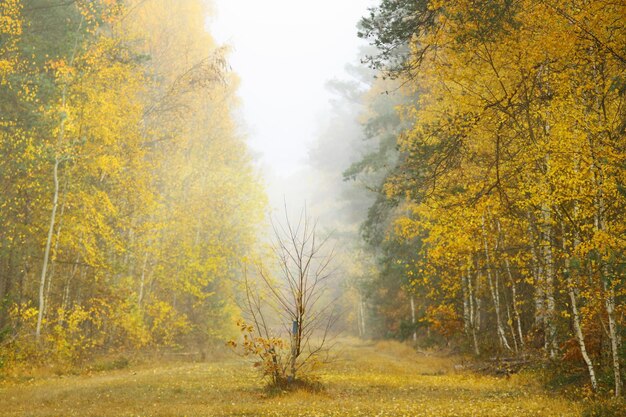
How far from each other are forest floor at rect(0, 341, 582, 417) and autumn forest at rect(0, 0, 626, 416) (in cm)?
10

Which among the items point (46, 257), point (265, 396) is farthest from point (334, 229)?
point (46, 257)

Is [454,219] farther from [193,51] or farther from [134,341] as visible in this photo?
[193,51]

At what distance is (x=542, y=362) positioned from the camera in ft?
45.6

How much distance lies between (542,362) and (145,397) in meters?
9.92

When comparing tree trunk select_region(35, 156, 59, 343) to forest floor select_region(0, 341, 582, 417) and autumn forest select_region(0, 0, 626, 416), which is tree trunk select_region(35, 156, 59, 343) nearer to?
autumn forest select_region(0, 0, 626, 416)

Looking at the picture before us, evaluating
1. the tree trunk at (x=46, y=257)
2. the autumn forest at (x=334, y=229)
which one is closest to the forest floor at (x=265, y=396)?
the autumn forest at (x=334, y=229)

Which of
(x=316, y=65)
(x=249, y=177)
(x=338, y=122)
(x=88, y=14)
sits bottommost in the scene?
(x=249, y=177)

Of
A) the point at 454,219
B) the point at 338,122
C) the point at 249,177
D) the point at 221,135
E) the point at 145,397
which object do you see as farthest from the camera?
the point at 338,122

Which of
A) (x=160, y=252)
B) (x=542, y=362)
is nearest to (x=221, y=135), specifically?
(x=160, y=252)

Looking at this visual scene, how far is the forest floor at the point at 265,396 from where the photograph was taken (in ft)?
31.3

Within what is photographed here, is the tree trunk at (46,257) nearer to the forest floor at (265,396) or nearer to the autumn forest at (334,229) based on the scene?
the autumn forest at (334,229)

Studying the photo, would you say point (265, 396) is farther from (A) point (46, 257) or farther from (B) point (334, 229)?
(A) point (46, 257)

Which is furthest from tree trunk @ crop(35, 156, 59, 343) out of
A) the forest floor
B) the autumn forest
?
the forest floor

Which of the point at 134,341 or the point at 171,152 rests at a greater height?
the point at 171,152
